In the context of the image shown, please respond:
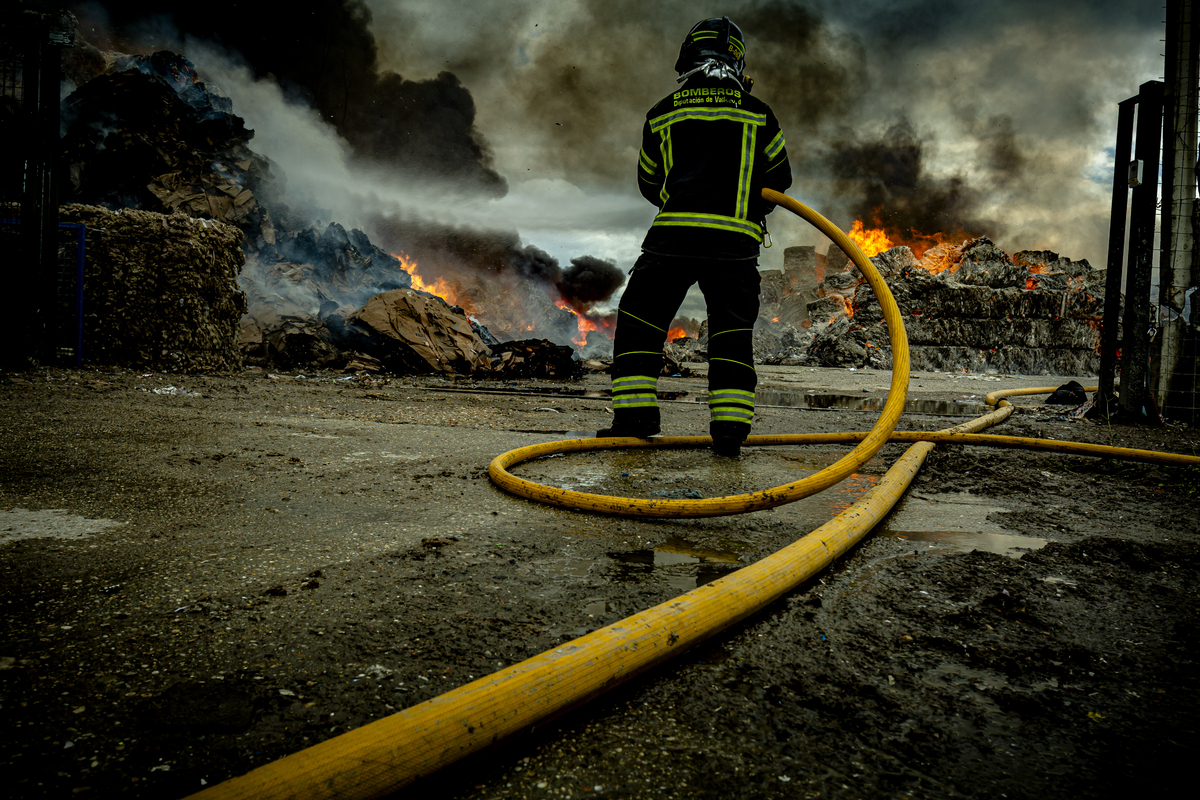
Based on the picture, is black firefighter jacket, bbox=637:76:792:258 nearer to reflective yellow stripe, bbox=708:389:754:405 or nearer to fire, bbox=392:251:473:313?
reflective yellow stripe, bbox=708:389:754:405

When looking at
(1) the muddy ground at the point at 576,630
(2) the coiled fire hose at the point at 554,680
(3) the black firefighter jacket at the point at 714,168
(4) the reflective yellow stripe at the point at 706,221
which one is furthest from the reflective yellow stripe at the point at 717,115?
(2) the coiled fire hose at the point at 554,680

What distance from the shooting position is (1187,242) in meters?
4.07

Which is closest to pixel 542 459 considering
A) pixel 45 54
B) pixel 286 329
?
pixel 45 54

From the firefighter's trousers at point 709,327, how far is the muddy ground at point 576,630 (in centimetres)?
60

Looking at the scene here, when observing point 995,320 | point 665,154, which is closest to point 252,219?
point 665,154

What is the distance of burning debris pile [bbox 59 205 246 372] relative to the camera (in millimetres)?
5777

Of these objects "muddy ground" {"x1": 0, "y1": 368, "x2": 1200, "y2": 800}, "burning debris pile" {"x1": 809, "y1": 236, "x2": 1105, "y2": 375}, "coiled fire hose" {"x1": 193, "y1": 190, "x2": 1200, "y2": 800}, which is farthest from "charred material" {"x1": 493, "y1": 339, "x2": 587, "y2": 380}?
"burning debris pile" {"x1": 809, "y1": 236, "x2": 1105, "y2": 375}

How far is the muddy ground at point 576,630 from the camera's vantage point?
0.69 meters

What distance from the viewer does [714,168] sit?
2762mm

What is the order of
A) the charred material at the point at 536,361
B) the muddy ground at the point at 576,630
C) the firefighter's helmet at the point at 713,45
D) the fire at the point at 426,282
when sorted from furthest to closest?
1. the fire at the point at 426,282
2. the charred material at the point at 536,361
3. the firefighter's helmet at the point at 713,45
4. the muddy ground at the point at 576,630

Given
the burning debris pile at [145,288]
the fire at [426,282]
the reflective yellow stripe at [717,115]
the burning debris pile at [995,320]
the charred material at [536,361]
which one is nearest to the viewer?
the reflective yellow stripe at [717,115]

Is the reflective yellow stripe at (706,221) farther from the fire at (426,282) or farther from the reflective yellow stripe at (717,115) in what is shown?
the fire at (426,282)

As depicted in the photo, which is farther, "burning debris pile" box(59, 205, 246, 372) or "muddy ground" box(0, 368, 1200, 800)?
"burning debris pile" box(59, 205, 246, 372)

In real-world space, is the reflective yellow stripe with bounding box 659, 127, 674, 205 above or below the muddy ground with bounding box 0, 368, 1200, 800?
above
